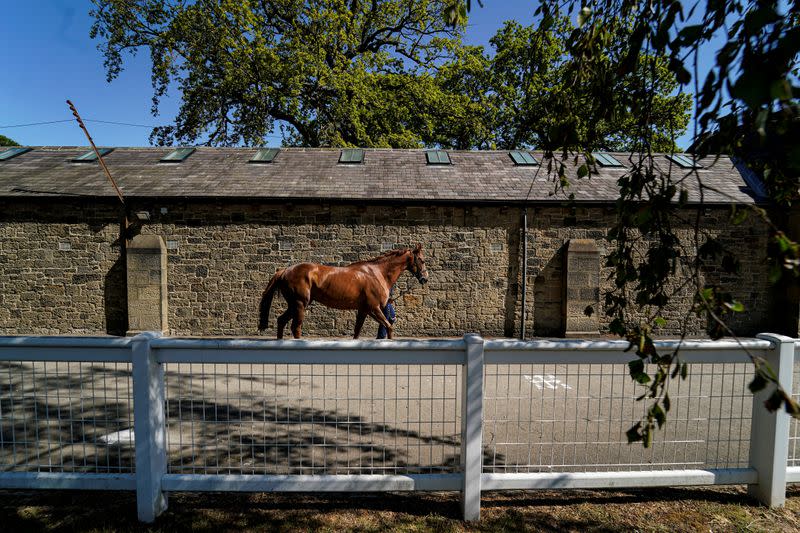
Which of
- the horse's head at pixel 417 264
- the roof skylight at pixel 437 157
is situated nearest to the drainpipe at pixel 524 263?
the roof skylight at pixel 437 157

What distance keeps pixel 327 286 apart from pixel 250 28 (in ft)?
52.0

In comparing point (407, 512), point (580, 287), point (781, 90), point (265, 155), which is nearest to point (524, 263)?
point (580, 287)

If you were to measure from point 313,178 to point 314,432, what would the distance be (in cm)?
882

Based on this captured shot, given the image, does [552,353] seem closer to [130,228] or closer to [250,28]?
[130,228]

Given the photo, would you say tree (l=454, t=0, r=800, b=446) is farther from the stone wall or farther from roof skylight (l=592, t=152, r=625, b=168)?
roof skylight (l=592, t=152, r=625, b=168)

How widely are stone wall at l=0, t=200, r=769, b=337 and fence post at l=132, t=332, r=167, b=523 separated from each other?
27.0 ft

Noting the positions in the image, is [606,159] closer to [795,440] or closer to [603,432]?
[603,432]

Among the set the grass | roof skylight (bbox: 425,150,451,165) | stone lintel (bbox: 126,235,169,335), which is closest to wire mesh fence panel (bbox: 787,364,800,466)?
the grass

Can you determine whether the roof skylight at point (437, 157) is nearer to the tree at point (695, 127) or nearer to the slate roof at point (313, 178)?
the slate roof at point (313, 178)

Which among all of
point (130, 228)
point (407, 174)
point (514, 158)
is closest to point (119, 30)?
point (130, 228)

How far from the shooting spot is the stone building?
35.8 feet

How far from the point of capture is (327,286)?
8.09 meters

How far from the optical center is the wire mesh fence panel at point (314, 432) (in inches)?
116

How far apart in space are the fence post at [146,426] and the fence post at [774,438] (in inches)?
170
